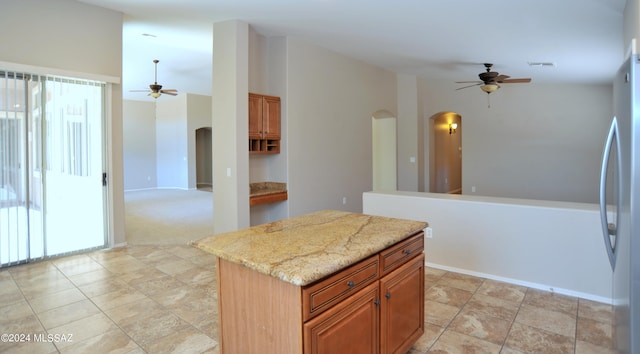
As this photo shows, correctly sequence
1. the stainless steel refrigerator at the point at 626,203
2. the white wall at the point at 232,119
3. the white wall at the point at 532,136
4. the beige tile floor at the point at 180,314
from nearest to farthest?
1. the stainless steel refrigerator at the point at 626,203
2. the beige tile floor at the point at 180,314
3. the white wall at the point at 232,119
4. the white wall at the point at 532,136

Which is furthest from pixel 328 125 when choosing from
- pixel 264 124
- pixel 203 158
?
pixel 203 158

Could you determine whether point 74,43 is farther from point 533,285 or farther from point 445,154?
point 445,154

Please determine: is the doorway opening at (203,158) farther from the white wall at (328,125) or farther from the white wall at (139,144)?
the white wall at (328,125)

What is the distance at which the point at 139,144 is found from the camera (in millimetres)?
11695

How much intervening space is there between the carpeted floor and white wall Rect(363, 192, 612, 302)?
3.06 metres

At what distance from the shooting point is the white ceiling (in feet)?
12.2

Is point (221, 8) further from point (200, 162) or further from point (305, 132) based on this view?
point (200, 162)

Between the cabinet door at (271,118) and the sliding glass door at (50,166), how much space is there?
209cm

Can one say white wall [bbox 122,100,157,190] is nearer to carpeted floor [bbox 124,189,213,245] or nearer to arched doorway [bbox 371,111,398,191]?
carpeted floor [bbox 124,189,213,245]

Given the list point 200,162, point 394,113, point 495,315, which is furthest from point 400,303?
point 200,162

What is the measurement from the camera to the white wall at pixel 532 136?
22.9 feet

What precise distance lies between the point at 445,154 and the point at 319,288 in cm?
972

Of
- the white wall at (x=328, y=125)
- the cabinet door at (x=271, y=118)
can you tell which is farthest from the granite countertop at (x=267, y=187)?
the cabinet door at (x=271, y=118)

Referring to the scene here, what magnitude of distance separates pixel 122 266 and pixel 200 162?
9.80 meters
